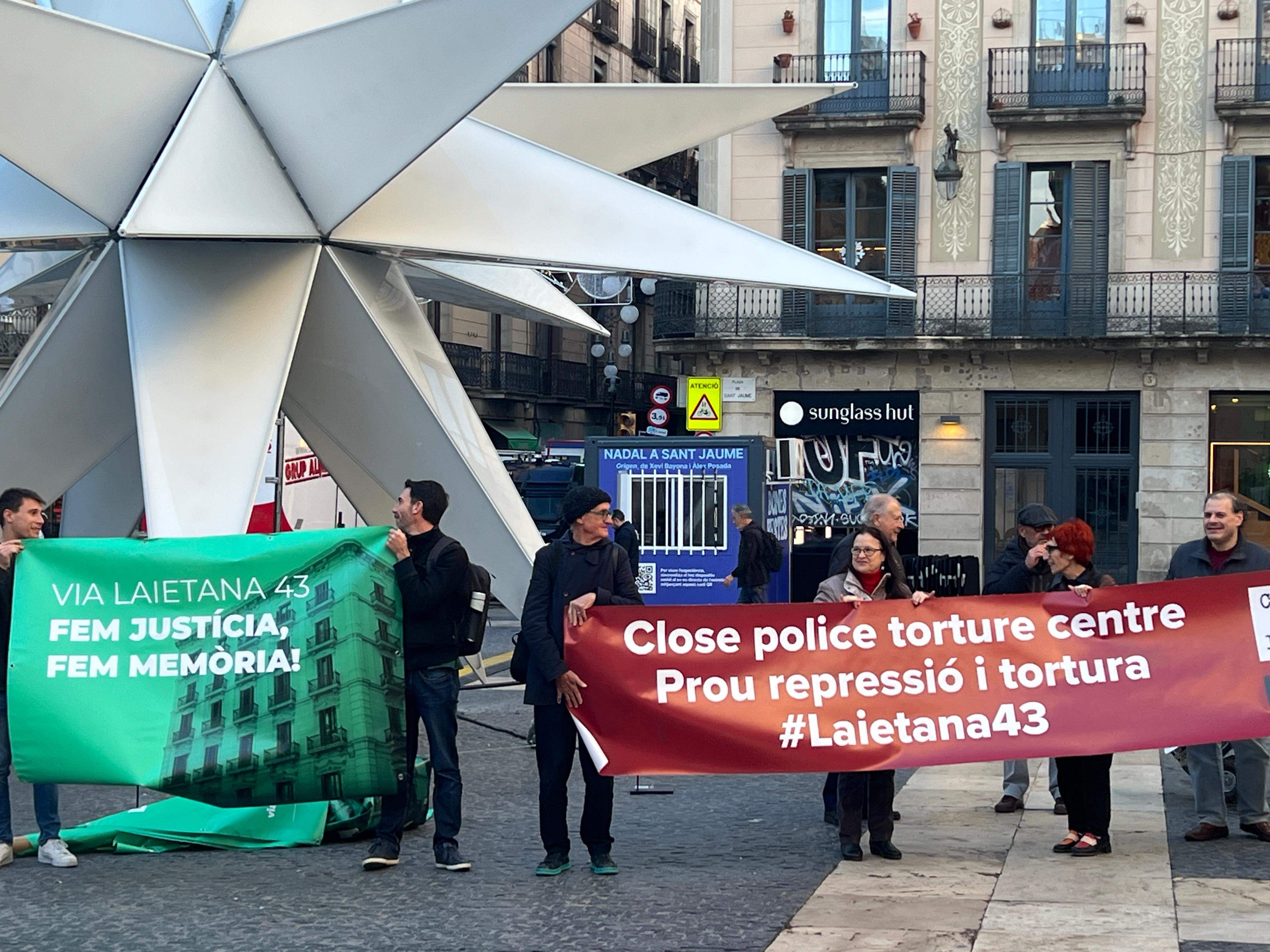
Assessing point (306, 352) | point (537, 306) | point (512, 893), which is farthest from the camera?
point (537, 306)

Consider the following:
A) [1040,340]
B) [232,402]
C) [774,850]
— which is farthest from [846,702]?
[1040,340]

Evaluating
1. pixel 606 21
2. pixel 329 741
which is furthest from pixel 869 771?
pixel 606 21

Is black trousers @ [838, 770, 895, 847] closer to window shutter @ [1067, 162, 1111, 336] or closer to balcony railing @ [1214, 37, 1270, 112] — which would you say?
window shutter @ [1067, 162, 1111, 336]

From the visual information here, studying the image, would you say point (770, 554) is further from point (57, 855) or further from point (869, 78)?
point (869, 78)

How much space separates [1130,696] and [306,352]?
243 inches

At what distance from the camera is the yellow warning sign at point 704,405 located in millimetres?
24594

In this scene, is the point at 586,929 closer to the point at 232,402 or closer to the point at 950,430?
the point at 232,402

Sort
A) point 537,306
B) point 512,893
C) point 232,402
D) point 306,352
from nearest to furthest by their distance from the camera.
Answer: point 512,893 < point 232,402 < point 306,352 < point 537,306

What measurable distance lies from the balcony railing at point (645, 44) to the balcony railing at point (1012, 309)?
2258 cm

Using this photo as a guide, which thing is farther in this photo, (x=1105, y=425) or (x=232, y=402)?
(x=1105, y=425)

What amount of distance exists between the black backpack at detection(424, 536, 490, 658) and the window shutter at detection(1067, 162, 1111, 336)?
74.0ft

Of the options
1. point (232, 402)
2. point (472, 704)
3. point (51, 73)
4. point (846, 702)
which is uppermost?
point (51, 73)

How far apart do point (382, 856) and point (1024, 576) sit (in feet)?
11.7

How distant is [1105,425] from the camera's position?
29094mm
